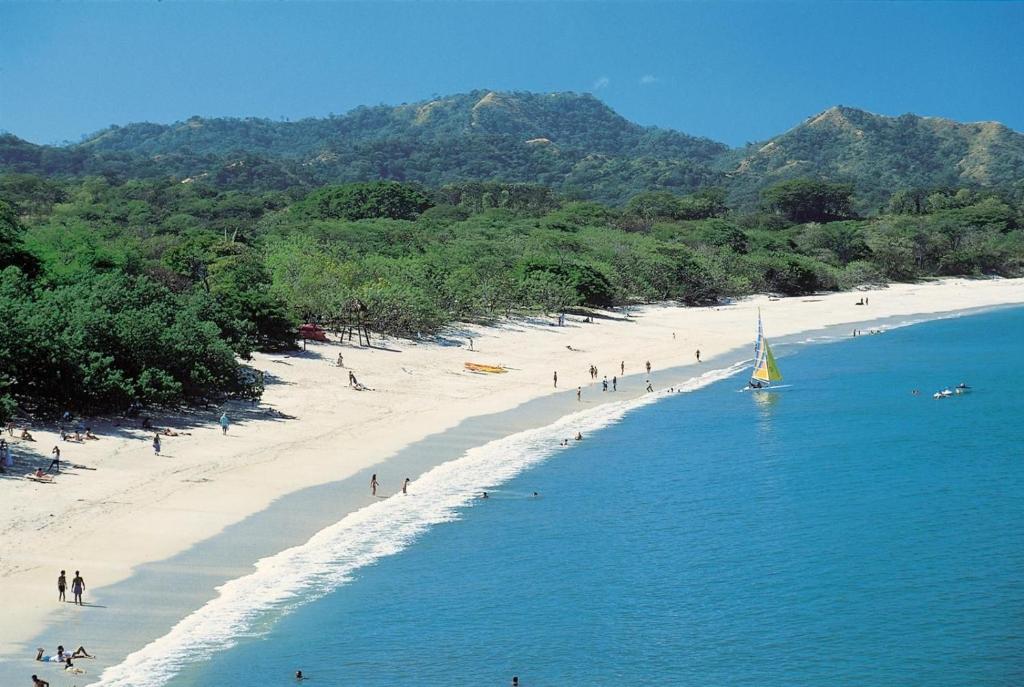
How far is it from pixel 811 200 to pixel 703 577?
163 metres

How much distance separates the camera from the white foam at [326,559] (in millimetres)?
23922

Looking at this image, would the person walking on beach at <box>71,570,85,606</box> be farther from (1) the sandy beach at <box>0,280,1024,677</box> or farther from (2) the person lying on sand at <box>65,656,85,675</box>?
(2) the person lying on sand at <box>65,656,85,675</box>

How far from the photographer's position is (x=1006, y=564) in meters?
31.3

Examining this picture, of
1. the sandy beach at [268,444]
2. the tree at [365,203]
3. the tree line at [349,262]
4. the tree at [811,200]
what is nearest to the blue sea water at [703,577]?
the sandy beach at [268,444]

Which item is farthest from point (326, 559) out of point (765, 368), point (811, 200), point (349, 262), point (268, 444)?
point (811, 200)

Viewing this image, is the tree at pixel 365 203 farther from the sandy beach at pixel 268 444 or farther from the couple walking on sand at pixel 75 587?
the couple walking on sand at pixel 75 587

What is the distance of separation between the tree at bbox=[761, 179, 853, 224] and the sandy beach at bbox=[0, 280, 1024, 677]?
341ft

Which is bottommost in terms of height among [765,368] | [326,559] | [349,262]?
[326,559]

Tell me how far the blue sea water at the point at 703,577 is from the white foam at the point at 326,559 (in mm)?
438

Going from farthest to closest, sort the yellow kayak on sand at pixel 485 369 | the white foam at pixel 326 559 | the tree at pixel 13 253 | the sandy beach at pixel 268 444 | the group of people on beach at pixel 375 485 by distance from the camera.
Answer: the yellow kayak on sand at pixel 485 369 → the tree at pixel 13 253 → the group of people on beach at pixel 375 485 → the sandy beach at pixel 268 444 → the white foam at pixel 326 559

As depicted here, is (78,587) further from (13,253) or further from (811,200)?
(811,200)

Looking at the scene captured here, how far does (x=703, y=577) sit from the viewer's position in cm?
3048

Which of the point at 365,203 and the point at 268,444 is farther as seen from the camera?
the point at 365,203

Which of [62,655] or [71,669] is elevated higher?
[62,655]
